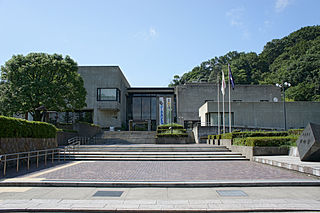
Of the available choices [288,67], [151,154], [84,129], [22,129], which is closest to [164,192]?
[151,154]

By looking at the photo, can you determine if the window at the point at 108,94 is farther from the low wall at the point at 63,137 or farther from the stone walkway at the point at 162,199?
the stone walkway at the point at 162,199

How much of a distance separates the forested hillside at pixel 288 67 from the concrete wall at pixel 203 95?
11.6 metres

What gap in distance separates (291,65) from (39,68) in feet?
198

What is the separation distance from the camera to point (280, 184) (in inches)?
324

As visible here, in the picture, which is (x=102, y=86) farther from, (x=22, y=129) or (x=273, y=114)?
(x=22, y=129)

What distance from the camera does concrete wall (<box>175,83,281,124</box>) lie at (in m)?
45.2

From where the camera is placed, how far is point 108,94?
4181cm

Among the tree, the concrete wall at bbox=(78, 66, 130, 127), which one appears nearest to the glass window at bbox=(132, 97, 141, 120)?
the concrete wall at bbox=(78, 66, 130, 127)

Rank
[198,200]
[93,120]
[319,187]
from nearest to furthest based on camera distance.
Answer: [198,200]
[319,187]
[93,120]

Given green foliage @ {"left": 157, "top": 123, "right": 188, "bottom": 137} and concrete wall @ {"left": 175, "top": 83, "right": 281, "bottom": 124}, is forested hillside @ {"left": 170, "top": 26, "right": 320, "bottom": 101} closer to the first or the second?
concrete wall @ {"left": 175, "top": 83, "right": 281, "bottom": 124}

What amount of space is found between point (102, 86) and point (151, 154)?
91.2ft

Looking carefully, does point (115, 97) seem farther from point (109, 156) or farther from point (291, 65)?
point (291, 65)

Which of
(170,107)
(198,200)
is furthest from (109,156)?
(170,107)

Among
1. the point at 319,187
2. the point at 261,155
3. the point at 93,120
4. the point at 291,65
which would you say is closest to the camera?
the point at 319,187
